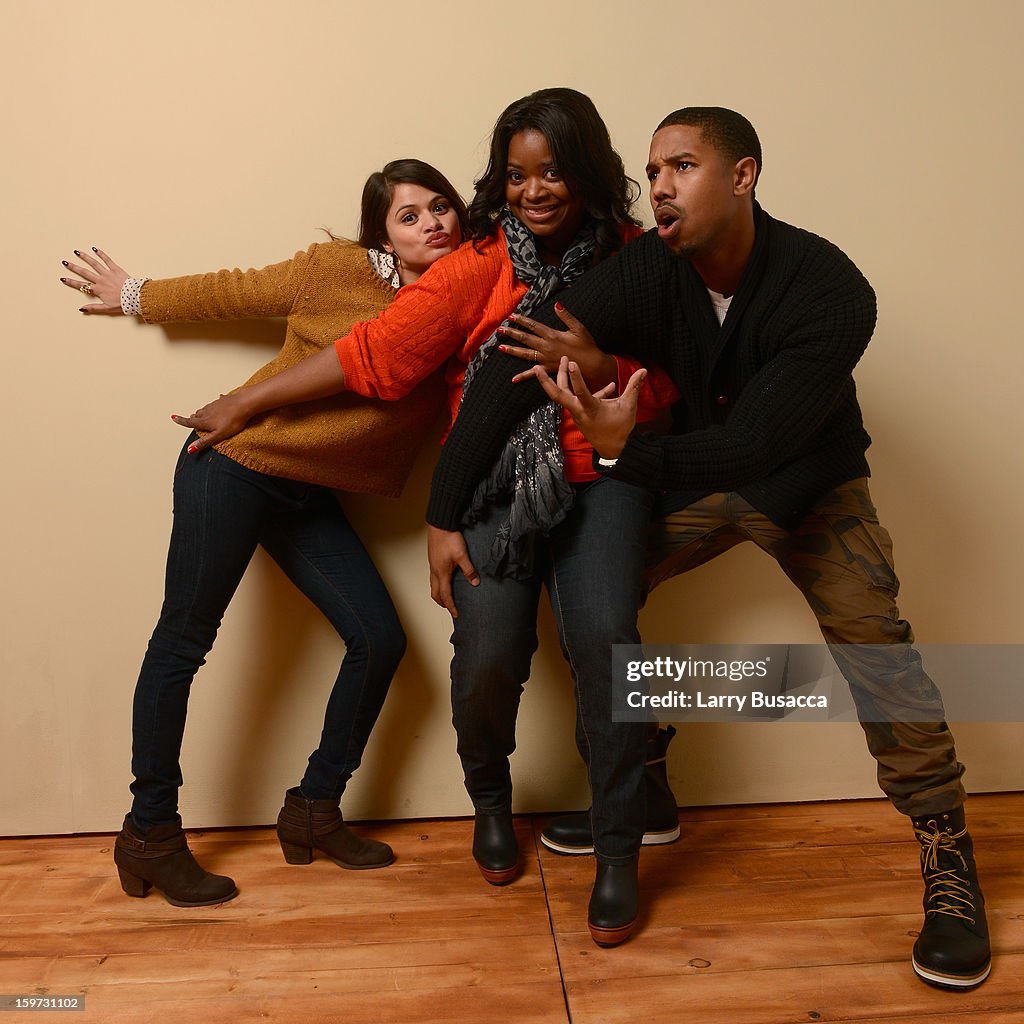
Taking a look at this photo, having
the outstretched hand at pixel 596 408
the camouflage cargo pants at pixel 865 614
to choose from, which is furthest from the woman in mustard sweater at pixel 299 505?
the camouflage cargo pants at pixel 865 614

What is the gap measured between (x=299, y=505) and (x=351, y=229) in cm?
58

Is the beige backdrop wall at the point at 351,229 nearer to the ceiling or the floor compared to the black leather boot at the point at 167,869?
nearer to the ceiling

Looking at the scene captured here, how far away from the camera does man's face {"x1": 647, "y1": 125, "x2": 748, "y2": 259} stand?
1.47 metres

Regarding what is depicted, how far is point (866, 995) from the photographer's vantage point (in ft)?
4.74

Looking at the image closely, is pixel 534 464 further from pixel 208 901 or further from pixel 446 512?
pixel 208 901

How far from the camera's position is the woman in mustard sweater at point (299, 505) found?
1708mm

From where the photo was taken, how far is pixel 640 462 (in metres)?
1.43

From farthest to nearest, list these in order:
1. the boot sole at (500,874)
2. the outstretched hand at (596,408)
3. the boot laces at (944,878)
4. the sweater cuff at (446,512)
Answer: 1. the boot sole at (500,874)
2. the sweater cuff at (446,512)
3. the boot laces at (944,878)
4. the outstretched hand at (596,408)

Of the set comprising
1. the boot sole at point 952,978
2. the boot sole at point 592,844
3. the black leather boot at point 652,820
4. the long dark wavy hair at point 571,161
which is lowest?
the boot sole at point 592,844

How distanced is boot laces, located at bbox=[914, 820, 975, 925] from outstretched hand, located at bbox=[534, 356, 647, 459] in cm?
84

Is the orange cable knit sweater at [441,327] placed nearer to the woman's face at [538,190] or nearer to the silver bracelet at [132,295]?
the woman's face at [538,190]

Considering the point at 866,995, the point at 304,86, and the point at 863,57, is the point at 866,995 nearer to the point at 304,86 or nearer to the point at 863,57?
the point at 863,57

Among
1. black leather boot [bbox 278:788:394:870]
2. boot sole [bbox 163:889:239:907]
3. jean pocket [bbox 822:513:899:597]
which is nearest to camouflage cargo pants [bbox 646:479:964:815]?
jean pocket [bbox 822:513:899:597]

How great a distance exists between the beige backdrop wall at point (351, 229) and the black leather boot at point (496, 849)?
0.28 m
